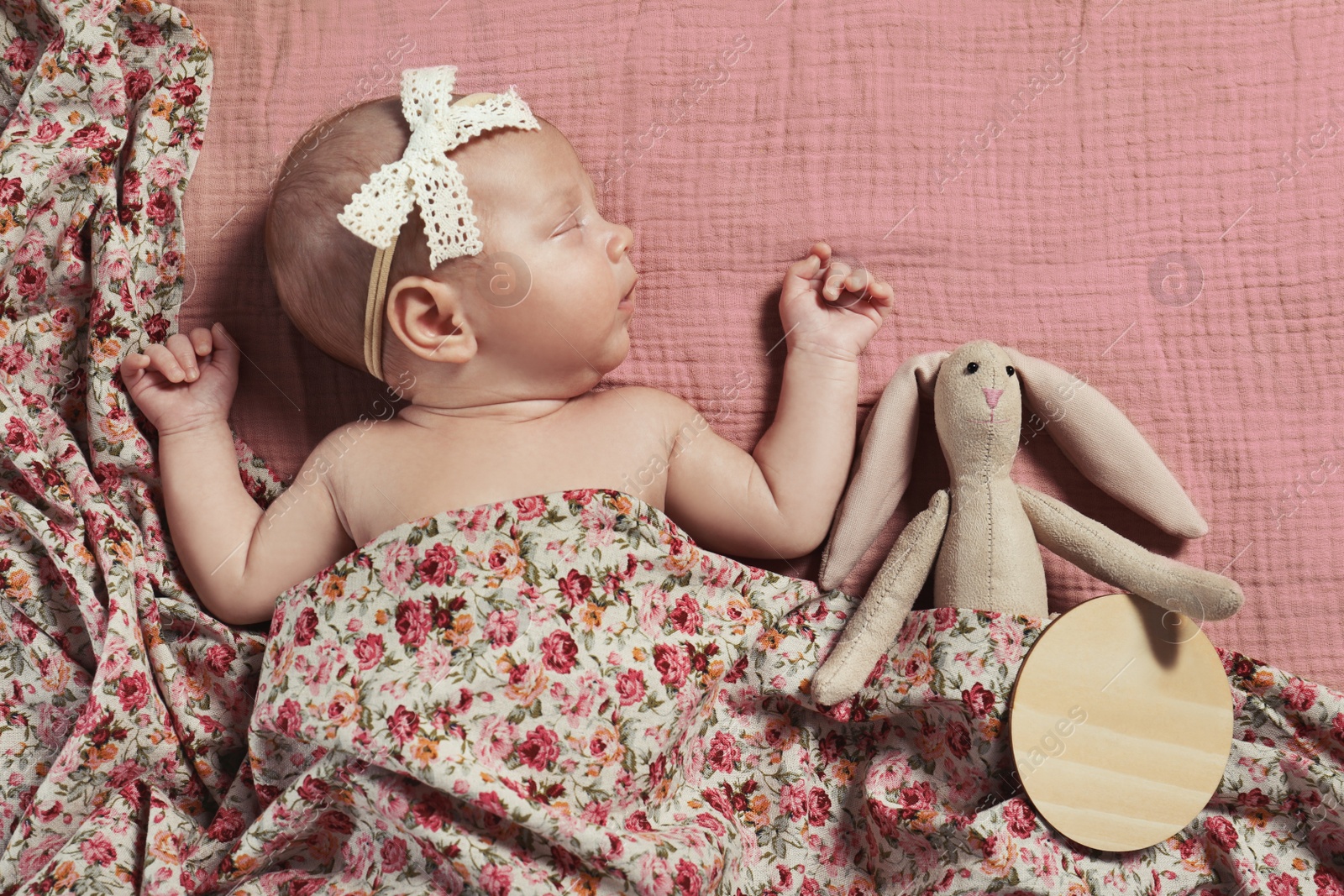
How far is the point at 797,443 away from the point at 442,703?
1.64 ft

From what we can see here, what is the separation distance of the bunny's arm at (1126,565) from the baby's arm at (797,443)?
9.0 inches

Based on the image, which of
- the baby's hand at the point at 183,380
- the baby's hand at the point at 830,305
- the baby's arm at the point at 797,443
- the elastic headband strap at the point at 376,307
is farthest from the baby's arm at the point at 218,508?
the baby's hand at the point at 830,305

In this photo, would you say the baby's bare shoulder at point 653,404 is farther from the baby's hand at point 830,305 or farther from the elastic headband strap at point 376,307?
the elastic headband strap at point 376,307

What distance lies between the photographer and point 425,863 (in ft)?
3.48

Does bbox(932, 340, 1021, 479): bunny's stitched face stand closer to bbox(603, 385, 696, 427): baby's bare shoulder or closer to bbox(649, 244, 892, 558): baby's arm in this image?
bbox(649, 244, 892, 558): baby's arm

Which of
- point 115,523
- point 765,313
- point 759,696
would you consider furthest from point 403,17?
point 759,696

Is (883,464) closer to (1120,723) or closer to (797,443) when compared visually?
(797,443)

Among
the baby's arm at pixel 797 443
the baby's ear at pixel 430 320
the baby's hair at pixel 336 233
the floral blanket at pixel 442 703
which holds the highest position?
the baby's hair at pixel 336 233

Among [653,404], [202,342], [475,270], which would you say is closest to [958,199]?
[653,404]

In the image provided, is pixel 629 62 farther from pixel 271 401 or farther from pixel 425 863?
pixel 425 863

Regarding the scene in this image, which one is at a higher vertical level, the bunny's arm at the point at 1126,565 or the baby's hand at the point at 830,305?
the baby's hand at the point at 830,305

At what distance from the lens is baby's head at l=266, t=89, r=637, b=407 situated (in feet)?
3.61

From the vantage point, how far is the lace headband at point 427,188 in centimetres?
106

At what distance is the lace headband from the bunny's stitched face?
0.55 meters
